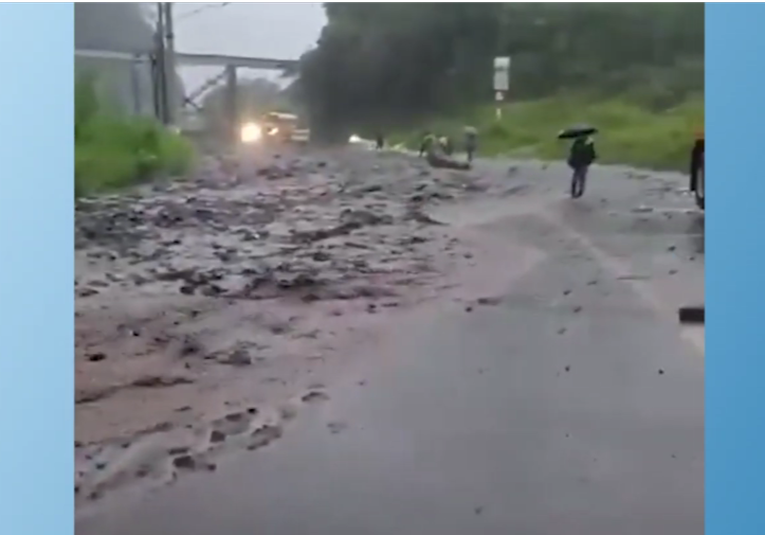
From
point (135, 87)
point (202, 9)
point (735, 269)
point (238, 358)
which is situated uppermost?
point (202, 9)

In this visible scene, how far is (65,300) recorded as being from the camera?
122 cm

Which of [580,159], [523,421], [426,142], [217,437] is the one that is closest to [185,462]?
[217,437]

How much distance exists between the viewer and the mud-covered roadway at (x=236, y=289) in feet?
3.87

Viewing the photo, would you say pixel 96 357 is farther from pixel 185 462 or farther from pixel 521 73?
pixel 521 73

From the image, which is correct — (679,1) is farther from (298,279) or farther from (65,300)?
(65,300)

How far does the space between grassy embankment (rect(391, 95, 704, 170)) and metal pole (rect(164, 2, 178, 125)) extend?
1.55 ft

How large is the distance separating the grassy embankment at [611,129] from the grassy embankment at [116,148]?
48 cm

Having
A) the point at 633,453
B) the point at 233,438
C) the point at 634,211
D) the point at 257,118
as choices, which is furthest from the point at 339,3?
the point at 633,453

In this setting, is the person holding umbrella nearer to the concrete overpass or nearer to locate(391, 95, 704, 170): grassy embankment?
locate(391, 95, 704, 170): grassy embankment

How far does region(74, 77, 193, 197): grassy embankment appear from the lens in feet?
4.09

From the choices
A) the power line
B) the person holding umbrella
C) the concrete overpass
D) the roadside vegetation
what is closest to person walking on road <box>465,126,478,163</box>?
the roadside vegetation

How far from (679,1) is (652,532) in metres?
0.74

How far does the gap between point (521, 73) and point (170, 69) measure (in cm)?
52

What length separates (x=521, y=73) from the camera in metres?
1.25
